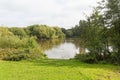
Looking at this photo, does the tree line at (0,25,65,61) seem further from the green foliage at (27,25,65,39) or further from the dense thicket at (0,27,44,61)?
the green foliage at (27,25,65,39)

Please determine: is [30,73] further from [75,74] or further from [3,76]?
[75,74]

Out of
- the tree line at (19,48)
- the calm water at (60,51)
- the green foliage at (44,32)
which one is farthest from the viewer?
the green foliage at (44,32)

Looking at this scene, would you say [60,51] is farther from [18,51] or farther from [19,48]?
[18,51]

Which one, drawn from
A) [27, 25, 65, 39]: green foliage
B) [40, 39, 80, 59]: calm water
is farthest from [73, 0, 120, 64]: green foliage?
[27, 25, 65, 39]: green foliage

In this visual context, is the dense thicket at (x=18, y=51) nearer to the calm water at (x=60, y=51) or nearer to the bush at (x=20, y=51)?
the bush at (x=20, y=51)

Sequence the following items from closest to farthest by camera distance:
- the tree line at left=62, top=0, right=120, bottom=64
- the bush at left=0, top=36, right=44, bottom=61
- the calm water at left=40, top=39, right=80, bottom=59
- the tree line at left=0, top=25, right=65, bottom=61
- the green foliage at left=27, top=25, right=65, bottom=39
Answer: the tree line at left=62, top=0, right=120, bottom=64 → the bush at left=0, top=36, right=44, bottom=61 → the tree line at left=0, top=25, right=65, bottom=61 → the calm water at left=40, top=39, right=80, bottom=59 → the green foliage at left=27, top=25, right=65, bottom=39

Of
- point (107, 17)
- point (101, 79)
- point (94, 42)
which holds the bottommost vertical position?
point (101, 79)

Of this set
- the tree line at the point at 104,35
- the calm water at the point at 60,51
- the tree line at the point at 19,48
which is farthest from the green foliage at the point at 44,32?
the tree line at the point at 104,35

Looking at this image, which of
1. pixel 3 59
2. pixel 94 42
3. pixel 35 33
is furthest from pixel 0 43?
pixel 35 33

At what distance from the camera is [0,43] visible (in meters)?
29.0

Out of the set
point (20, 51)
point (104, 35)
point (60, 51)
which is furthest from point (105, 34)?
point (60, 51)

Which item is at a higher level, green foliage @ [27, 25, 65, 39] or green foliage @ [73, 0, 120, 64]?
green foliage @ [27, 25, 65, 39]

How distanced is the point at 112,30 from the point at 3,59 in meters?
10.6

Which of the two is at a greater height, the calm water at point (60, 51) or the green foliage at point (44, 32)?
the green foliage at point (44, 32)
